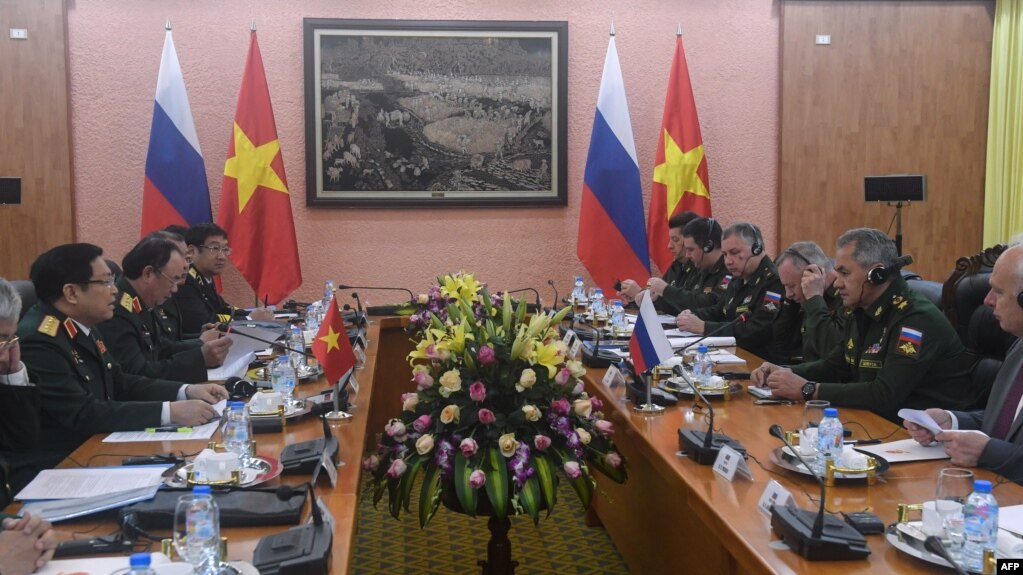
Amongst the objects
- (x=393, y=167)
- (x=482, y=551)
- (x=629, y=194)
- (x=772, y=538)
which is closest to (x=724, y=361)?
(x=482, y=551)

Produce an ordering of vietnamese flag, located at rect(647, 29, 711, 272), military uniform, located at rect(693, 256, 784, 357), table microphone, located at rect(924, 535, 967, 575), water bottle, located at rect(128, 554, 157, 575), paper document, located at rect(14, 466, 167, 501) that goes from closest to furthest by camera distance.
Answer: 1. water bottle, located at rect(128, 554, 157, 575)
2. table microphone, located at rect(924, 535, 967, 575)
3. paper document, located at rect(14, 466, 167, 501)
4. military uniform, located at rect(693, 256, 784, 357)
5. vietnamese flag, located at rect(647, 29, 711, 272)

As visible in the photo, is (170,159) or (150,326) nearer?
(150,326)

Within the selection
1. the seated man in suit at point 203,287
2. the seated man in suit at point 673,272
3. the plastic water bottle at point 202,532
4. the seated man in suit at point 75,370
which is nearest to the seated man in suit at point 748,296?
the seated man in suit at point 673,272

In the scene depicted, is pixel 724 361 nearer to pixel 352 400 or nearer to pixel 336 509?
pixel 352 400

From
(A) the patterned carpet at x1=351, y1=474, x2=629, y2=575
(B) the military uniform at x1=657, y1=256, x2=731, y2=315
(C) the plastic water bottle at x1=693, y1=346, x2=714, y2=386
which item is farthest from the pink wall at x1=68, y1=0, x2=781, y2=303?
(C) the plastic water bottle at x1=693, y1=346, x2=714, y2=386

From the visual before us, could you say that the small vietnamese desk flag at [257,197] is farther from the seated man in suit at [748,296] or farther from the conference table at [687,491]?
the seated man in suit at [748,296]

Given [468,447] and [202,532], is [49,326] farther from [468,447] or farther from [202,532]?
[202,532]

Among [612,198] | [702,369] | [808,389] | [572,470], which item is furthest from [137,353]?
[612,198]

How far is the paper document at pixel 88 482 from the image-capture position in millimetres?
1991

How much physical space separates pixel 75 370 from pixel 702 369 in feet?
6.28

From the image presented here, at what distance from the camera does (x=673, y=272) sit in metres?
6.05

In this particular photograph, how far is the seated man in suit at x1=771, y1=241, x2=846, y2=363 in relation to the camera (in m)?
3.59

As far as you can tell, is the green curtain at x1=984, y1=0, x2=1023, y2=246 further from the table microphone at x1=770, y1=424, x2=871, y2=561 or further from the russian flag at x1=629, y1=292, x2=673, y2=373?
the table microphone at x1=770, y1=424, x2=871, y2=561

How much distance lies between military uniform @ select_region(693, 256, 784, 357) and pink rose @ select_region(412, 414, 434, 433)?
2.03 metres
